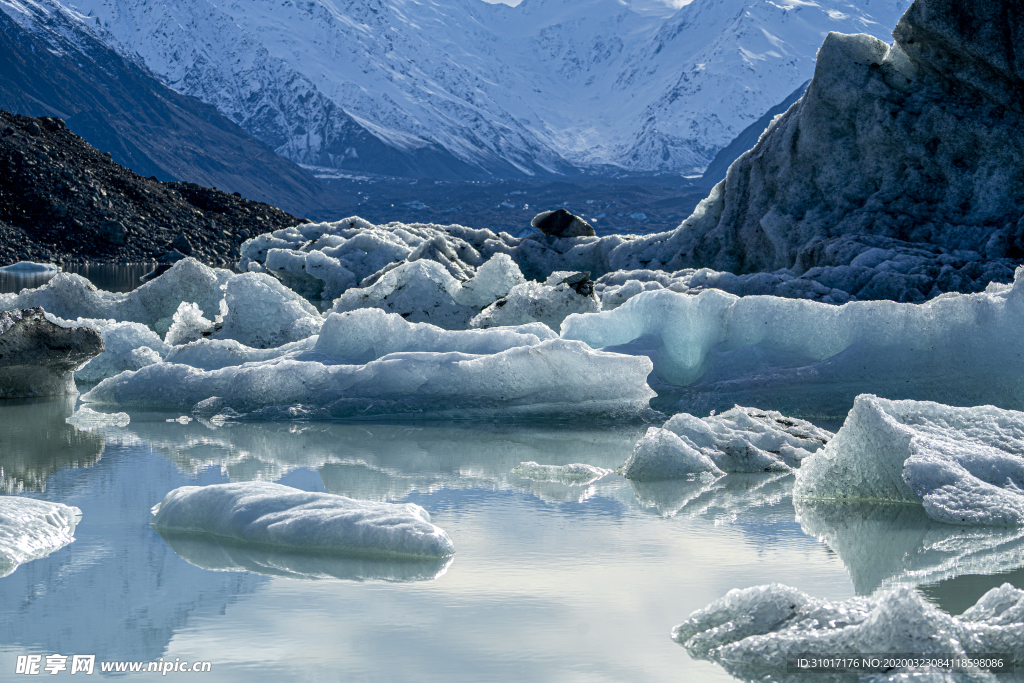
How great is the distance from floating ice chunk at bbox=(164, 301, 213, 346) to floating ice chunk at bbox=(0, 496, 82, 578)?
15.7 feet

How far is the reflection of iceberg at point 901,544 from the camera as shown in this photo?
3.20 metres

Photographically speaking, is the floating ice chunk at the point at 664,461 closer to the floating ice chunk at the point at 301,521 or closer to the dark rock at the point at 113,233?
the floating ice chunk at the point at 301,521

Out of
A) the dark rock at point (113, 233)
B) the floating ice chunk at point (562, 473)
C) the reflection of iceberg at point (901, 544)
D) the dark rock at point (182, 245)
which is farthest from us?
the dark rock at point (113, 233)

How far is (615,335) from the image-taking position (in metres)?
7.00

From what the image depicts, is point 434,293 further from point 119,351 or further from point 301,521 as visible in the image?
point 301,521

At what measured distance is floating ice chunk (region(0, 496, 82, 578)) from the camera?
3.23 m

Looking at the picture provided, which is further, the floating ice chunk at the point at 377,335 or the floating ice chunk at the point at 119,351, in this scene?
the floating ice chunk at the point at 119,351

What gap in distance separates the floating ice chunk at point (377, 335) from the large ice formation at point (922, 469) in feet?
9.34

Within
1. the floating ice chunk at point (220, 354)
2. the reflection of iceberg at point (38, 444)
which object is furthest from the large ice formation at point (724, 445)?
the floating ice chunk at point (220, 354)

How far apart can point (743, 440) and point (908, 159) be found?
7.29m

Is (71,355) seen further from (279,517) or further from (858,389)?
(858,389)

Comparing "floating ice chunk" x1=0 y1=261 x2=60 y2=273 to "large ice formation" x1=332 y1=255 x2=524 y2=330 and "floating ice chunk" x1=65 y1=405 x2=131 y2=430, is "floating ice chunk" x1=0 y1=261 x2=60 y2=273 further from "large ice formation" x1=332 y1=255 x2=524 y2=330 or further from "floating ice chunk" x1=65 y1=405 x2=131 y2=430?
"floating ice chunk" x1=65 y1=405 x2=131 y2=430

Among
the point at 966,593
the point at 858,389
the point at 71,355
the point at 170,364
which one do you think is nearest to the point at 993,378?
the point at 858,389

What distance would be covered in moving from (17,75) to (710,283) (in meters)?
136
